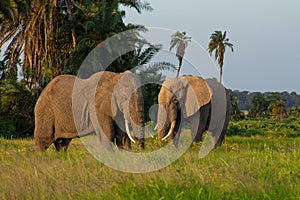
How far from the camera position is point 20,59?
31312 millimetres

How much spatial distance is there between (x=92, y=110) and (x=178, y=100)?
2321mm

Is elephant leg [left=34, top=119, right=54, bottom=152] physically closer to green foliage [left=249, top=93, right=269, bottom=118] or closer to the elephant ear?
the elephant ear

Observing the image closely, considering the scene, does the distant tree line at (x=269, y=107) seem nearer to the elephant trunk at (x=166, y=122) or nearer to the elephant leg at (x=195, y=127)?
the elephant leg at (x=195, y=127)

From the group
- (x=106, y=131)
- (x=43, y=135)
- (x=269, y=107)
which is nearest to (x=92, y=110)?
(x=106, y=131)

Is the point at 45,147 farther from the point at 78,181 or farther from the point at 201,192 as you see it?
the point at 201,192

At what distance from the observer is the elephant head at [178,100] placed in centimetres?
1143

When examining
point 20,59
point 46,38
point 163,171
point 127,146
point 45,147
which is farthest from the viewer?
point 20,59

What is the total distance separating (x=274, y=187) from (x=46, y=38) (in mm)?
23619

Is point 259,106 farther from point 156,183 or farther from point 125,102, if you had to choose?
point 156,183

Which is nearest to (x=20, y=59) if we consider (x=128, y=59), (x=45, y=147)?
(x=128, y=59)

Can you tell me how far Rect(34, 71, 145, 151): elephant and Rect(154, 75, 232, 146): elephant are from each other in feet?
4.22

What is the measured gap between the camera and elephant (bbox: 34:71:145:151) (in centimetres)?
1003

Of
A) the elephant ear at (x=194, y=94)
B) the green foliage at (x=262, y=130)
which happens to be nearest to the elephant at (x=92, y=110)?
the elephant ear at (x=194, y=94)

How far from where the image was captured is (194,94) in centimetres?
1216
